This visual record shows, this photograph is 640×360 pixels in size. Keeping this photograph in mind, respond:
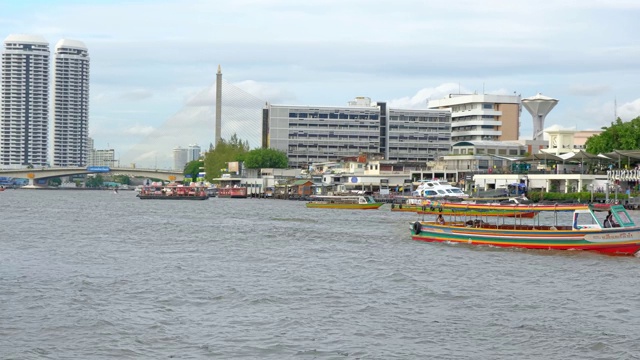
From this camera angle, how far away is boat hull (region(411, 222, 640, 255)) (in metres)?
37.7

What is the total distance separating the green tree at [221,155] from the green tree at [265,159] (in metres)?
14.9

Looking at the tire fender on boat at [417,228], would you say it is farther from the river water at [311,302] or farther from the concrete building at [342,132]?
the concrete building at [342,132]

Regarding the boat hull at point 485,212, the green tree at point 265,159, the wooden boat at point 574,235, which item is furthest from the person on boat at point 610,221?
the green tree at point 265,159

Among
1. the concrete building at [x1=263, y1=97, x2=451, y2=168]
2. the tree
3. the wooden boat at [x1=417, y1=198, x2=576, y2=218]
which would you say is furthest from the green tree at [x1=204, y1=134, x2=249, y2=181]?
the wooden boat at [x1=417, y1=198, x2=576, y2=218]

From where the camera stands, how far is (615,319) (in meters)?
23.9

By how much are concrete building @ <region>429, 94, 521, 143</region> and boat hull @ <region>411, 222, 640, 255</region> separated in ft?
390

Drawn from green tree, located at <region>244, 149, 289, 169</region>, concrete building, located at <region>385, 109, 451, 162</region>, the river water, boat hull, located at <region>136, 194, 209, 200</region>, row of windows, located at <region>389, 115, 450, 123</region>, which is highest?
row of windows, located at <region>389, 115, 450, 123</region>

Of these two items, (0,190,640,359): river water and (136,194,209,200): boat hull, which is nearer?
(0,190,640,359): river water

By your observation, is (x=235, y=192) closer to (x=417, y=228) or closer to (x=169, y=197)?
(x=169, y=197)

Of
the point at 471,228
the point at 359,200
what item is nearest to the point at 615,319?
the point at 471,228

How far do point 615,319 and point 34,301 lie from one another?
50.3 ft

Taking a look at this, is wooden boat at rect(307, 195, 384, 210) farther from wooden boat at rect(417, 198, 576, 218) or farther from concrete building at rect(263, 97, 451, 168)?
concrete building at rect(263, 97, 451, 168)

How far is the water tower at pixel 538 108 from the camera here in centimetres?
14638

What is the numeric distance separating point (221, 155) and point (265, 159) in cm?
2472
